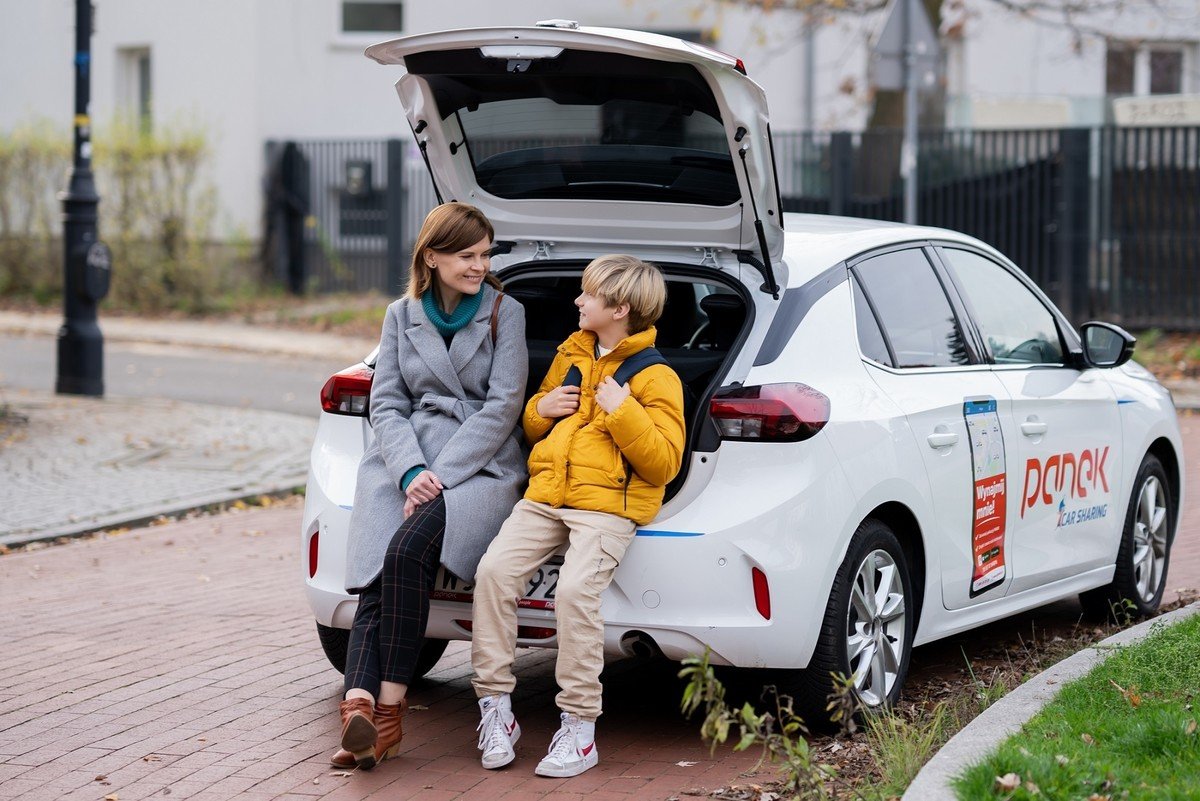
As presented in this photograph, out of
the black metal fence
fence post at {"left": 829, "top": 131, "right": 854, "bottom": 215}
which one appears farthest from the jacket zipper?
fence post at {"left": 829, "top": 131, "right": 854, "bottom": 215}

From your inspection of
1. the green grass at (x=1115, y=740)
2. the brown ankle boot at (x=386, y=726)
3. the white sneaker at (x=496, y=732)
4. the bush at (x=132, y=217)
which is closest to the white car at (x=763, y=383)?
the white sneaker at (x=496, y=732)

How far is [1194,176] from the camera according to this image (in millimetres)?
17109

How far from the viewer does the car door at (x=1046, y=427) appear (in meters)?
6.02

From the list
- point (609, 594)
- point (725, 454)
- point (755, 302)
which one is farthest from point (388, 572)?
point (755, 302)

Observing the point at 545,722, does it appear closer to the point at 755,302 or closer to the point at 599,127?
the point at 755,302

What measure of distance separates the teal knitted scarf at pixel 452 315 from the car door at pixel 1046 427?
5.82 ft

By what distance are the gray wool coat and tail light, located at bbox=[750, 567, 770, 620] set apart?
811 mm

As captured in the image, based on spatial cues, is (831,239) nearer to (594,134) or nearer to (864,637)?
(594,134)

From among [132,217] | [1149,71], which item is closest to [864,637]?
[132,217]

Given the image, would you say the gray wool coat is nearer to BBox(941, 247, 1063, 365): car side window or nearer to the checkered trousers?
the checkered trousers

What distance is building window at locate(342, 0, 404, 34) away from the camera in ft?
80.5

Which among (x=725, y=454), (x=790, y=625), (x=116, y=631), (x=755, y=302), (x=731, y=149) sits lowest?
(x=116, y=631)

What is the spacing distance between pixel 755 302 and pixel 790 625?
1016mm

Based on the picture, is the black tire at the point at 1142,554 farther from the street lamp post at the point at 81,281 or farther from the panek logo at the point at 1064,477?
the street lamp post at the point at 81,281
